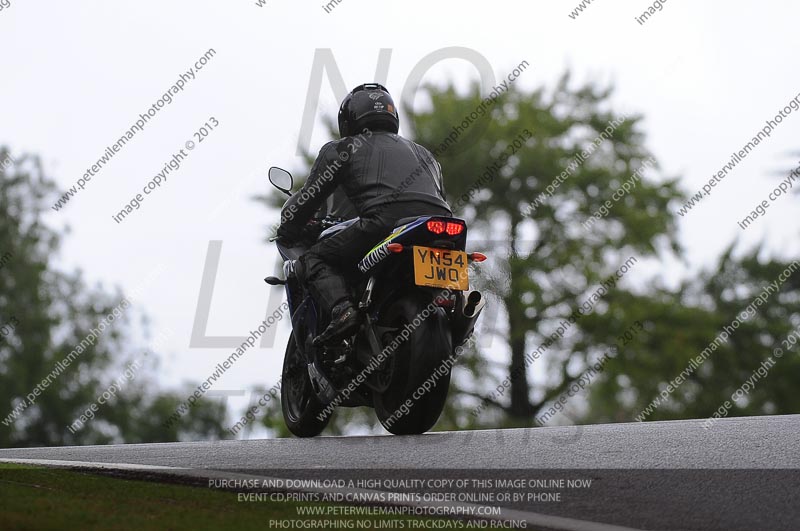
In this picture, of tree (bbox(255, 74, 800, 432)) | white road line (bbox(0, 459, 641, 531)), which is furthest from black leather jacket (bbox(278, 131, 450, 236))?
tree (bbox(255, 74, 800, 432))

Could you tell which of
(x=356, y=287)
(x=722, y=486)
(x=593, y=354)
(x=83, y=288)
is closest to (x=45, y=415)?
(x=83, y=288)

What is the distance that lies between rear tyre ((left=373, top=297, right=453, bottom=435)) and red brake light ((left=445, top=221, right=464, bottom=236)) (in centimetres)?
49

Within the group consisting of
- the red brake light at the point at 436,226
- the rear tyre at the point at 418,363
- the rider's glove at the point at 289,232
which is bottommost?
the rear tyre at the point at 418,363

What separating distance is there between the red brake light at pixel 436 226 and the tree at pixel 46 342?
125ft

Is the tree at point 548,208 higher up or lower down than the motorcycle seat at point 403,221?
higher up

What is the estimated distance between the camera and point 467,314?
25.2 feet

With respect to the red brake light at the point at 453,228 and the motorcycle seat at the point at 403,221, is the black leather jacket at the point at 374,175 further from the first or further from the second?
the red brake light at the point at 453,228

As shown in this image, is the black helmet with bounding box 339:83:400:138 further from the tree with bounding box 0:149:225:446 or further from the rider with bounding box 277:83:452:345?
the tree with bounding box 0:149:225:446

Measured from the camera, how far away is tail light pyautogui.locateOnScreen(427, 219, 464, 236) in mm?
7477

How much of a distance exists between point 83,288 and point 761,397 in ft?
100

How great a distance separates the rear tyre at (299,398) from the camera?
9.00 meters

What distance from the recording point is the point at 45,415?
1785 inches

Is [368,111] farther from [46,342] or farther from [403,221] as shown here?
[46,342]

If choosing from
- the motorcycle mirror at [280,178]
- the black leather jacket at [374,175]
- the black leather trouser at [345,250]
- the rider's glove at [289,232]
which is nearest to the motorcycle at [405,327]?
the black leather trouser at [345,250]
